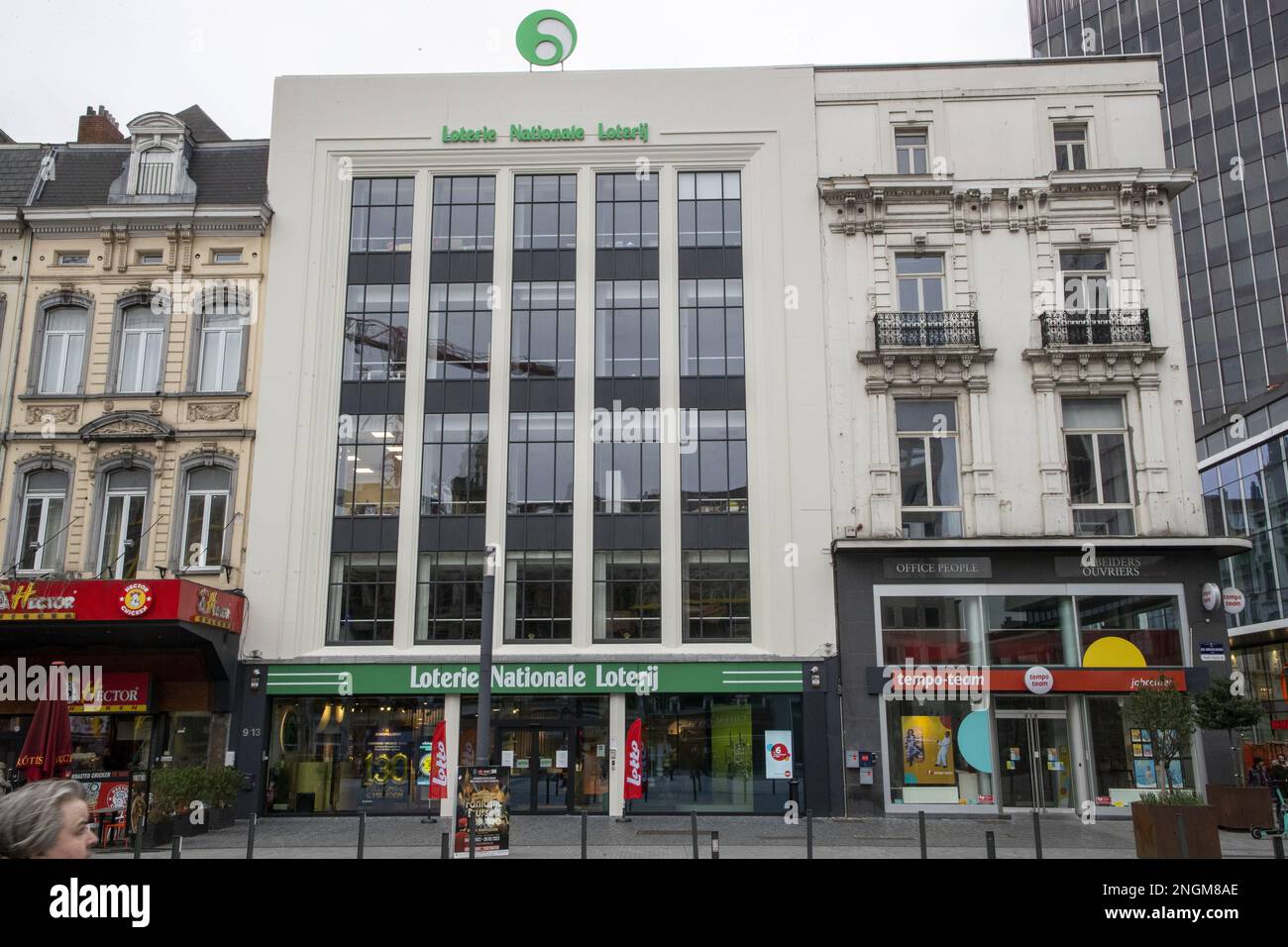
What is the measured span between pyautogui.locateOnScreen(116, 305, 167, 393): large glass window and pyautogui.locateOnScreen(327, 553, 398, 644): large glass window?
771 centimetres

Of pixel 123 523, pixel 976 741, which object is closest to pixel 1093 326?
pixel 976 741

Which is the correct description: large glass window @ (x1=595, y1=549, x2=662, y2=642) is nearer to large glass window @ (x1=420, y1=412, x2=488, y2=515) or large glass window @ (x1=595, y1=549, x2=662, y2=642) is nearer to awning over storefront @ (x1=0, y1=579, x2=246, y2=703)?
large glass window @ (x1=420, y1=412, x2=488, y2=515)

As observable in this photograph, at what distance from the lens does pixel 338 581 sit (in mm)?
28109

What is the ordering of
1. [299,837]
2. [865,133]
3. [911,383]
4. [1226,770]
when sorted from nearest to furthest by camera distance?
[299,837] < [1226,770] < [911,383] < [865,133]

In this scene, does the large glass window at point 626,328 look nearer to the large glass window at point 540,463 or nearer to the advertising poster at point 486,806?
the large glass window at point 540,463

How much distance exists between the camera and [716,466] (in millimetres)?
28312

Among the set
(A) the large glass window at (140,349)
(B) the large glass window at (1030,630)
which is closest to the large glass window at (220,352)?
(A) the large glass window at (140,349)

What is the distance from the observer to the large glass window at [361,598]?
91.1ft

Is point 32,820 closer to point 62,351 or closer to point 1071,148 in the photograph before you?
point 62,351

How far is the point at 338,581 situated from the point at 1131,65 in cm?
2707

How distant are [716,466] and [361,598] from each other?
10.5m

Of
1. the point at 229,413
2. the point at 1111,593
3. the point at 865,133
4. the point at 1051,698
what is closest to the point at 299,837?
the point at 229,413

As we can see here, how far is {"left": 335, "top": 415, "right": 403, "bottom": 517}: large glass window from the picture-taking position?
93.5 ft

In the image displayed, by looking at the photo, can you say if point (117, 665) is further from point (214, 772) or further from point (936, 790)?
point (936, 790)
